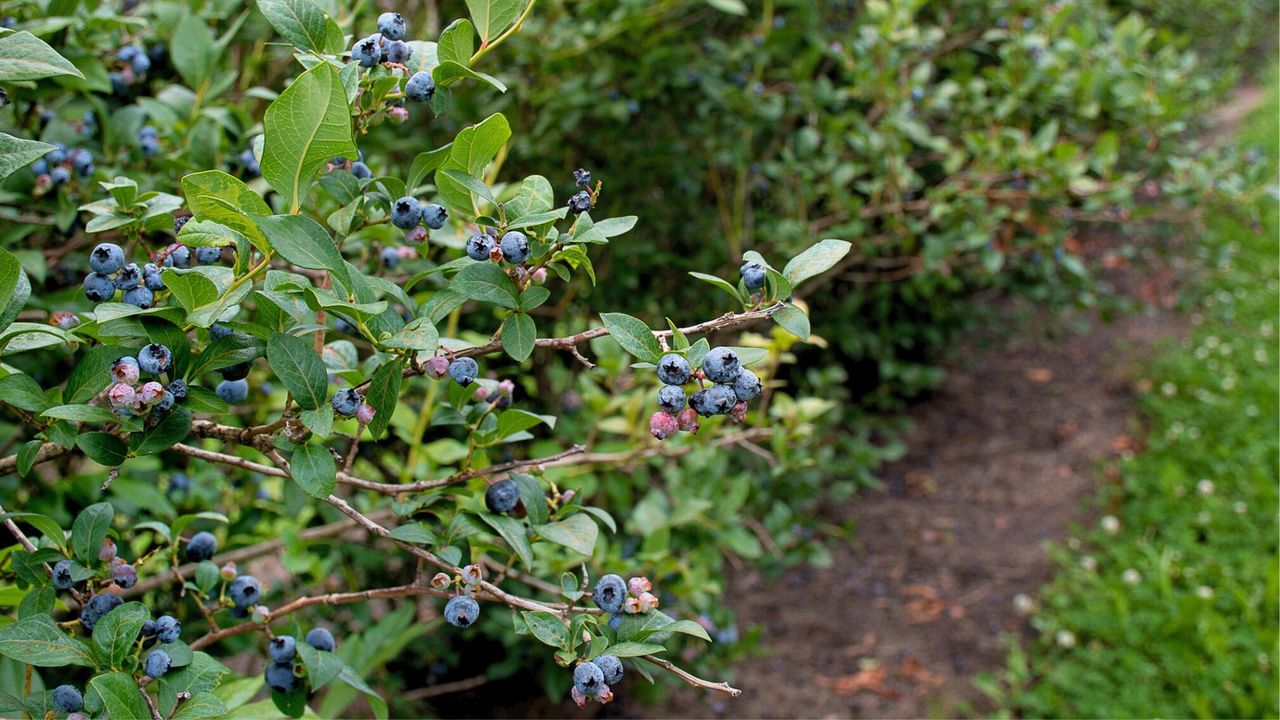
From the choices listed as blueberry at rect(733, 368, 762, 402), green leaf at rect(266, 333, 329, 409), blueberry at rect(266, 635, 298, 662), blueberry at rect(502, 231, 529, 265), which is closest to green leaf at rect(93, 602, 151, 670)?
blueberry at rect(266, 635, 298, 662)

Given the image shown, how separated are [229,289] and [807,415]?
4.02 ft

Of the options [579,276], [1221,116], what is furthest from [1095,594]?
[1221,116]

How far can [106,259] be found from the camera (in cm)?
88

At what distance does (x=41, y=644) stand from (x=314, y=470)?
0.88 feet

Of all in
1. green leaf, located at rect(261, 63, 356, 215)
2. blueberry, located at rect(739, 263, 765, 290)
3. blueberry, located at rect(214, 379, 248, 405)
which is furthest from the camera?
blueberry, located at rect(214, 379, 248, 405)

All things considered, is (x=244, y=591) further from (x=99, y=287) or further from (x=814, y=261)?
(x=814, y=261)

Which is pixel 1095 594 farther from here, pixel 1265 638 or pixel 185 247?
pixel 185 247

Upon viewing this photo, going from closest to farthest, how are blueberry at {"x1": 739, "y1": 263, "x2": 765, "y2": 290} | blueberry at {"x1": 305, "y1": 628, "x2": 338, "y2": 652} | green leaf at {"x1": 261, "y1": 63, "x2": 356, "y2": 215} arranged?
green leaf at {"x1": 261, "y1": 63, "x2": 356, "y2": 215}
blueberry at {"x1": 739, "y1": 263, "x2": 765, "y2": 290}
blueberry at {"x1": 305, "y1": 628, "x2": 338, "y2": 652}

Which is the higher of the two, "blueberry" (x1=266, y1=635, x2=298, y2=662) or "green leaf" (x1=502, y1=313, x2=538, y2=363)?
"green leaf" (x1=502, y1=313, x2=538, y2=363)

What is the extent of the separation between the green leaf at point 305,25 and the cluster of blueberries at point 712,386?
1.45ft

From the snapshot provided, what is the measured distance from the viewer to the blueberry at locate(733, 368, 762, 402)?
0.81 m

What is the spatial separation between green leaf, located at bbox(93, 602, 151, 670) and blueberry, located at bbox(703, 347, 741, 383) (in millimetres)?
542

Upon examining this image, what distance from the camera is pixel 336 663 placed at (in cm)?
101

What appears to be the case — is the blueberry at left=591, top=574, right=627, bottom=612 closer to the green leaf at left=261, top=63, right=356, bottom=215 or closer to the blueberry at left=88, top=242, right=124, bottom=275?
the green leaf at left=261, top=63, right=356, bottom=215
